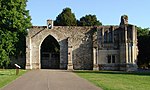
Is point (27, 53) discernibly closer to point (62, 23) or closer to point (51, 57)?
point (51, 57)

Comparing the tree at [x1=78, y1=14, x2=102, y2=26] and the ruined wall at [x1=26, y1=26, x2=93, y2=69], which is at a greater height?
the tree at [x1=78, y1=14, x2=102, y2=26]

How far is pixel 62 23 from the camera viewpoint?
78188 millimetres

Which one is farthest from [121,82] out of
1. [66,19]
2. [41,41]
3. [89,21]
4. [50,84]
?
[89,21]

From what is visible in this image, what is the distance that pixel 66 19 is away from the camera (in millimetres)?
78688

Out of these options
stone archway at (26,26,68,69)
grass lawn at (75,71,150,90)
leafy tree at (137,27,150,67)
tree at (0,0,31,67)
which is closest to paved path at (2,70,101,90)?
grass lawn at (75,71,150,90)

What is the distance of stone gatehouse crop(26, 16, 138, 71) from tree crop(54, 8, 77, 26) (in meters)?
20.8

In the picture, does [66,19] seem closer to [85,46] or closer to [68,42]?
[85,46]

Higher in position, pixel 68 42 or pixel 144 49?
pixel 68 42

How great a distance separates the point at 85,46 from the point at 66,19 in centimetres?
2274

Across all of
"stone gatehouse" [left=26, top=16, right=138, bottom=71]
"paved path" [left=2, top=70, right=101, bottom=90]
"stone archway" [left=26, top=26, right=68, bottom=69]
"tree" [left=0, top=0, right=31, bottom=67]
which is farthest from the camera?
"stone archway" [left=26, top=26, right=68, bottom=69]

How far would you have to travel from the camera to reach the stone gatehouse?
5550 centimetres

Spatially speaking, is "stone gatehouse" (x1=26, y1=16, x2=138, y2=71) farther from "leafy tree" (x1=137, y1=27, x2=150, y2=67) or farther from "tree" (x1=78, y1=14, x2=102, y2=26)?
"tree" (x1=78, y1=14, x2=102, y2=26)

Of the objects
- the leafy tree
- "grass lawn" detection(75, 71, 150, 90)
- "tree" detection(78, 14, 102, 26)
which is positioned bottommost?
"grass lawn" detection(75, 71, 150, 90)

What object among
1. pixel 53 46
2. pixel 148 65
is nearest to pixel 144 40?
pixel 148 65
